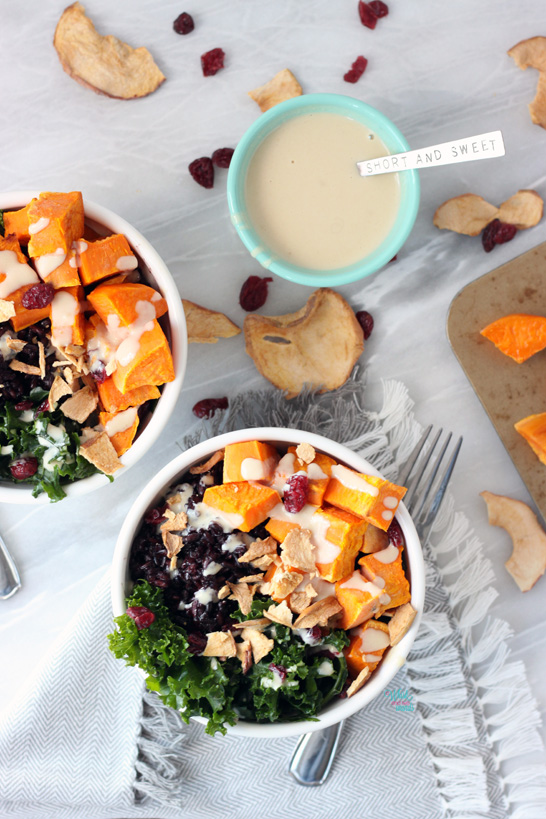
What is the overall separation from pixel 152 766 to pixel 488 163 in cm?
196

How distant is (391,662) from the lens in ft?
4.91

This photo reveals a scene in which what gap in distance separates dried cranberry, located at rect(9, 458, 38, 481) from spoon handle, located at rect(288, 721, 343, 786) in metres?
1.07

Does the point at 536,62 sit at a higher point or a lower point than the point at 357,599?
higher

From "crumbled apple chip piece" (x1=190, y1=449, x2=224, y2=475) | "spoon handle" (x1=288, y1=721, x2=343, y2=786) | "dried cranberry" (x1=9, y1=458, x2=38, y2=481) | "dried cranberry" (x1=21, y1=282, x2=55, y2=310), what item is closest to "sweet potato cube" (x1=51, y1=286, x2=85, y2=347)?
"dried cranberry" (x1=21, y1=282, x2=55, y2=310)

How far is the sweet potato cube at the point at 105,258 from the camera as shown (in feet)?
4.55

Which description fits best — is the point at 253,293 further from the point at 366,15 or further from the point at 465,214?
the point at 366,15

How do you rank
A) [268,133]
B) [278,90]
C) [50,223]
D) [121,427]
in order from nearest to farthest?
[50,223] → [121,427] → [268,133] → [278,90]

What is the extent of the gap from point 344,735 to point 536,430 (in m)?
1.03

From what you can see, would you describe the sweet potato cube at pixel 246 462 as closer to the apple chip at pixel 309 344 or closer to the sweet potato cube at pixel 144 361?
the sweet potato cube at pixel 144 361

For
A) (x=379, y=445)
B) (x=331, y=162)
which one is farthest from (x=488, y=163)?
(x=379, y=445)

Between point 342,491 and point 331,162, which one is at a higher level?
point 331,162

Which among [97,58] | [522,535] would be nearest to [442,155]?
[97,58]

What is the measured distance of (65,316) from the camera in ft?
4.56

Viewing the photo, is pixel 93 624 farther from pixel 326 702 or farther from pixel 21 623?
pixel 326 702
